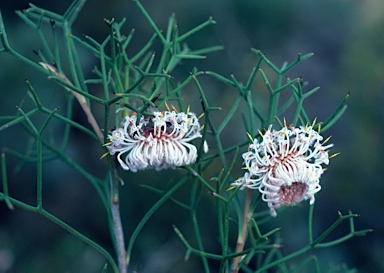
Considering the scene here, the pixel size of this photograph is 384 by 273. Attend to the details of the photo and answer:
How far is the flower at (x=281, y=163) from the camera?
1.60ft

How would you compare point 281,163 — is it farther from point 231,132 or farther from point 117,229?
point 231,132

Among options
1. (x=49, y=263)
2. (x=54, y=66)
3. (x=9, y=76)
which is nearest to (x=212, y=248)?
(x=49, y=263)

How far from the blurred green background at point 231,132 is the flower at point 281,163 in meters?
0.81

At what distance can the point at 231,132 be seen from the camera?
172 cm

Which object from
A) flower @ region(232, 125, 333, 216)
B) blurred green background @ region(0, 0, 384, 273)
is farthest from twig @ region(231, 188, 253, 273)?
blurred green background @ region(0, 0, 384, 273)

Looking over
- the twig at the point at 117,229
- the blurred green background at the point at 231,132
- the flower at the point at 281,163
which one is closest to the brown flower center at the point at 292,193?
the flower at the point at 281,163

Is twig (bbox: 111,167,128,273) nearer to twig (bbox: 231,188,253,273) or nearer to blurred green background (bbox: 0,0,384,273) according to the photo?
twig (bbox: 231,188,253,273)

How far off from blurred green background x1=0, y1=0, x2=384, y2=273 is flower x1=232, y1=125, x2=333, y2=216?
809 millimetres

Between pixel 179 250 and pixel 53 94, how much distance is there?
577mm

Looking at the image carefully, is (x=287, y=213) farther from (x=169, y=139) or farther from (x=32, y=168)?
(x=169, y=139)

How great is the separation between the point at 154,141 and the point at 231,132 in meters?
1.23

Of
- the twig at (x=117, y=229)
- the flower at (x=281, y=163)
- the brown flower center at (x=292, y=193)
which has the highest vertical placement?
the flower at (x=281, y=163)

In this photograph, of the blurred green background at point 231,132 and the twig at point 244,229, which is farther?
the blurred green background at point 231,132

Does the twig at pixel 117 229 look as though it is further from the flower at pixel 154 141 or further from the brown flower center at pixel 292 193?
the brown flower center at pixel 292 193
